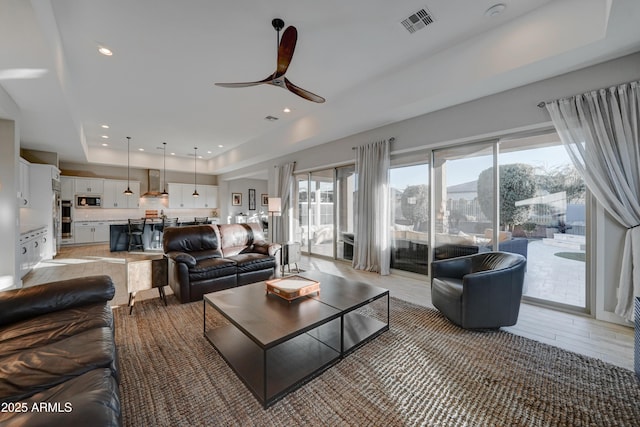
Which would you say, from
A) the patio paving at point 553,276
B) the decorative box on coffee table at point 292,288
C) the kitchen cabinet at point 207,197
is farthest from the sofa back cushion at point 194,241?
the kitchen cabinet at point 207,197

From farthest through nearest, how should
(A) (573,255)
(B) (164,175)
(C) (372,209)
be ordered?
(B) (164,175) < (C) (372,209) < (A) (573,255)

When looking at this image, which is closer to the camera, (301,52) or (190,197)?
(301,52)

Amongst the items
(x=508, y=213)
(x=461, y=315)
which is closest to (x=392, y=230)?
(x=508, y=213)

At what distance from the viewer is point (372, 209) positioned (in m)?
4.84

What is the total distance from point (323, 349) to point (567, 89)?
Answer: 3.84 m

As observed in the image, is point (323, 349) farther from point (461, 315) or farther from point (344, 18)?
point (344, 18)


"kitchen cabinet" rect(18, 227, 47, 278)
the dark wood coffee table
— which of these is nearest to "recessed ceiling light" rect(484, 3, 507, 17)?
the dark wood coffee table

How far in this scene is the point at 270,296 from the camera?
8.11 feet

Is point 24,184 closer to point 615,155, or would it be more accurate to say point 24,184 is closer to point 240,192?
point 240,192

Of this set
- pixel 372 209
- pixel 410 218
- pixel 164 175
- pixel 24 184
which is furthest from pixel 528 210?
pixel 164 175

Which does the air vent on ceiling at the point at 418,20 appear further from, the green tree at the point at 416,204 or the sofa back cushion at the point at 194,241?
the sofa back cushion at the point at 194,241

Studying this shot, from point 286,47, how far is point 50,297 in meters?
2.79

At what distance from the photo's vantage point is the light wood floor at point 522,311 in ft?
7.64

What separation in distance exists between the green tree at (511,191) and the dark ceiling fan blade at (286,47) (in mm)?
3076
